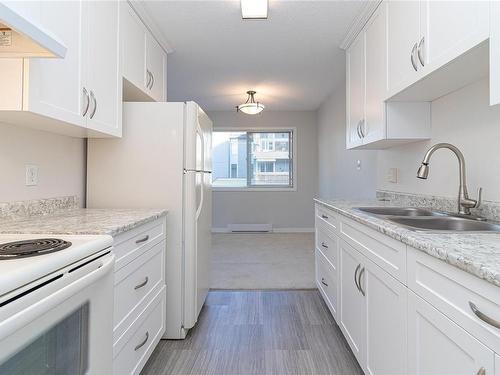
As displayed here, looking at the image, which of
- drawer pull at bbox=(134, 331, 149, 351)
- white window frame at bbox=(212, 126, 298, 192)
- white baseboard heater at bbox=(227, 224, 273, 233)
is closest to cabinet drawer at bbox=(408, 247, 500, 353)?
drawer pull at bbox=(134, 331, 149, 351)

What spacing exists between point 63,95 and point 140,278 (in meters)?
0.97

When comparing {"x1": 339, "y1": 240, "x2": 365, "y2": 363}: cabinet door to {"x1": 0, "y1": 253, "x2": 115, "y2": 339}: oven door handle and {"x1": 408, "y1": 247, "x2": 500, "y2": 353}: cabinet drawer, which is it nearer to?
{"x1": 408, "y1": 247, "x2": 500, "y2": 353}: cabinet drawer

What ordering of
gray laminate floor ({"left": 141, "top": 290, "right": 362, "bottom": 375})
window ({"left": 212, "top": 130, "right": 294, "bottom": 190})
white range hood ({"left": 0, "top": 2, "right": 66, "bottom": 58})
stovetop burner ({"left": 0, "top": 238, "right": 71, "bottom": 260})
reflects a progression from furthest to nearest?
window ({"left": 212, "top": 130, "right": 294, "bottom": 190})
gray laminate floor ({"left": 141, "top": 290, "right": 362, "bottom": 375})
white range hood ({"left": 0, "top": 2, "right": 66, "bottom": 58})
stovetop burner ({"left": 0, "top": 238, "right": 71, "bottom": 260})

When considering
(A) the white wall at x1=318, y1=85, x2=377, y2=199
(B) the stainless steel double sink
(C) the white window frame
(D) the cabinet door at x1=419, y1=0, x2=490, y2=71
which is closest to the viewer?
(D) the cabinet door at x1=419, y1=0, x2=490, y2=71

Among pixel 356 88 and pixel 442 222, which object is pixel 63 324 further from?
pixel 356 88

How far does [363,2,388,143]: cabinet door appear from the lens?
193 cm

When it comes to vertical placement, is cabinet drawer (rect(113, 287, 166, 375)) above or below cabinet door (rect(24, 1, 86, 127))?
below

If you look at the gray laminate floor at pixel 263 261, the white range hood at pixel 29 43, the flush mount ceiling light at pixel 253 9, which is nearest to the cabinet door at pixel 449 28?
the flush mount ceiling light at pixel 253 9

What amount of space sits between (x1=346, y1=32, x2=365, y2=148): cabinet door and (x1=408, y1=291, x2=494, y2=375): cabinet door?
1.66m

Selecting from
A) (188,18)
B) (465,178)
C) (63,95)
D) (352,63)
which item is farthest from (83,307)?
(352,63)

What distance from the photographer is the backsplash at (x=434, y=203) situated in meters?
1.42

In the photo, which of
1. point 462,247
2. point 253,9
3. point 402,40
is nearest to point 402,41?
point 402,40

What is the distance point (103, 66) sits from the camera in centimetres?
170

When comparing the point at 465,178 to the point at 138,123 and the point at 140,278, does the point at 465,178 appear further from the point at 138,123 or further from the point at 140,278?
the point at 138,123
